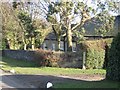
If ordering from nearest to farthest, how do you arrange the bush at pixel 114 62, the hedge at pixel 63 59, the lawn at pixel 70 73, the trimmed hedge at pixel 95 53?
1. the lawn at pixel 70 73
2. the bush at pixel 114 62
3. the trimmed hedge at pixel 95 53
4. the hedge at pixel 63 59

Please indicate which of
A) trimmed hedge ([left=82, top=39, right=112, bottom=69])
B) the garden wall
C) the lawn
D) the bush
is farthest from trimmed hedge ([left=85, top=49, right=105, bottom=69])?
the bush

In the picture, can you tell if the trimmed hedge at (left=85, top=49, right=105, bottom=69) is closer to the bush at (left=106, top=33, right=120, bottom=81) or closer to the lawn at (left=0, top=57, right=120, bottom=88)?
the lawn at (left=0, top=57, right=120, bottom=88)

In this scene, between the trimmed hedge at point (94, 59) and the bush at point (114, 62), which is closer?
the bush at point (114, 62)

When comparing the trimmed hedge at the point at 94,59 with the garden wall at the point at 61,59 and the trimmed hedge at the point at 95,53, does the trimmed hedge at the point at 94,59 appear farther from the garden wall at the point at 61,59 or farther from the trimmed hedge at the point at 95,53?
the garden wall at the point at 61,59

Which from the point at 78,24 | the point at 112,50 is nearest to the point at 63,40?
the point at 78,24

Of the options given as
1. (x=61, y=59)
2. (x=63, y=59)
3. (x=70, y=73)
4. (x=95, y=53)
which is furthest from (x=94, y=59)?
(x=70, y=73)

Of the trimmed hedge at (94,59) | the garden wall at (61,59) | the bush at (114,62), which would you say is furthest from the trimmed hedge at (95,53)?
the bush at (114,62)

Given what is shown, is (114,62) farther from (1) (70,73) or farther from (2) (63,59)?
(2) (63,59)

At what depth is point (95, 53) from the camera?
2852cm

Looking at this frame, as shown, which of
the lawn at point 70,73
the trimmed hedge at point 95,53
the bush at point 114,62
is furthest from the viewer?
the trimmed hedge at point 95,53

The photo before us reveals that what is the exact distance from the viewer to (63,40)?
4947 cm

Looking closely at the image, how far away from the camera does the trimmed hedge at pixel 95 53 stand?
93.1 ft

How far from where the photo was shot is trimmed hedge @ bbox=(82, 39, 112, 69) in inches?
1118

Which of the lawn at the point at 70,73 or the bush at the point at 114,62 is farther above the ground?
the bush at the point at 114,62
